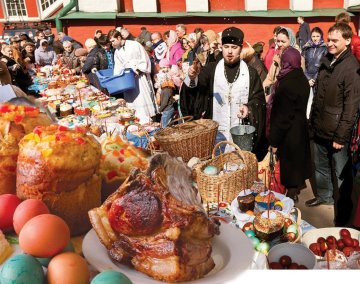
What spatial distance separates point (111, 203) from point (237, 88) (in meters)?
2.88

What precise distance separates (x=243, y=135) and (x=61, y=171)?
257 centimetres

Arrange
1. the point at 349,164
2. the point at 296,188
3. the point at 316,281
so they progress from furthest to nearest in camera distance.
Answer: the point at 296,188, the point at 349,164, the point at 316,281

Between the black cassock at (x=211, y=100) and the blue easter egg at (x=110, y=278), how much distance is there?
117 inches

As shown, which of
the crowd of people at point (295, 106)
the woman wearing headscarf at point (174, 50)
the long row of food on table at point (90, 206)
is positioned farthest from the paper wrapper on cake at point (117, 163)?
the woman wearing headscarf at point (174, 50)

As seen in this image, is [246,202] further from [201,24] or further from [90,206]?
[201,24]

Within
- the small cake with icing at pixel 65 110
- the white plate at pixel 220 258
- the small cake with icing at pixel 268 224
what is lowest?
the small cake with icing at pixel 268 224

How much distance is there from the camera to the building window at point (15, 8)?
17312mm

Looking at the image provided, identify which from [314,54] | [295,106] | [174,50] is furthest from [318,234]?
[174,50]

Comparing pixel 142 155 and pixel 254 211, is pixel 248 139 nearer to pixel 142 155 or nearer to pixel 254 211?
pixel 254 211

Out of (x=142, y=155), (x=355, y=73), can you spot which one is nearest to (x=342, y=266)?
(x=142, y=155)

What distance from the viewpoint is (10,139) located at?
114cm

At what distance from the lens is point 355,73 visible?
340cm

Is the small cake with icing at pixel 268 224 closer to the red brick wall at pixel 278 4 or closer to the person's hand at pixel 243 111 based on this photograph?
the person's hand at pixel 243 111

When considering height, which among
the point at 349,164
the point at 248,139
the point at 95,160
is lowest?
the point at 349,164
